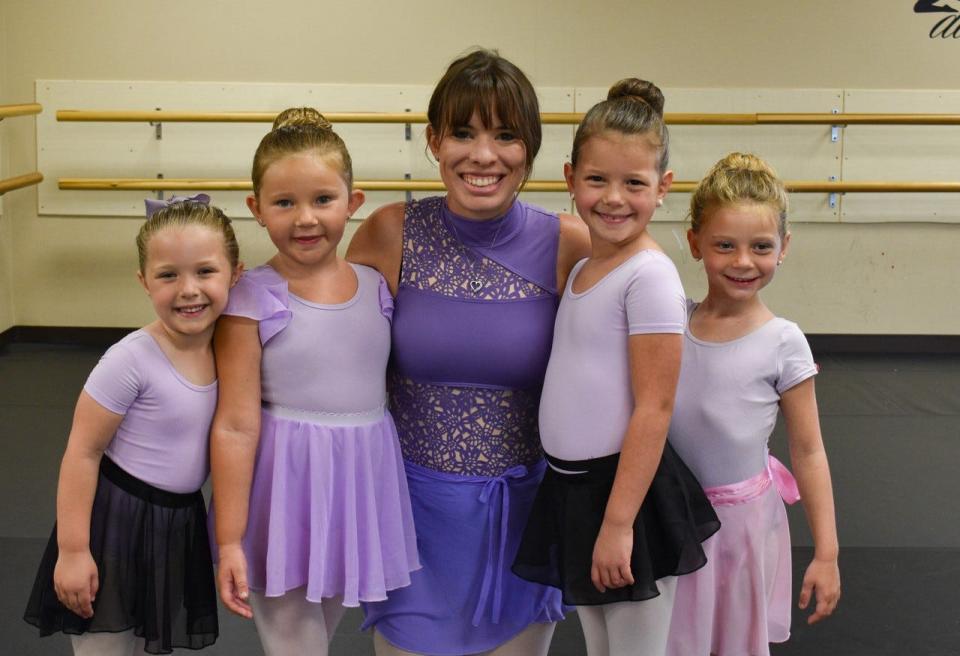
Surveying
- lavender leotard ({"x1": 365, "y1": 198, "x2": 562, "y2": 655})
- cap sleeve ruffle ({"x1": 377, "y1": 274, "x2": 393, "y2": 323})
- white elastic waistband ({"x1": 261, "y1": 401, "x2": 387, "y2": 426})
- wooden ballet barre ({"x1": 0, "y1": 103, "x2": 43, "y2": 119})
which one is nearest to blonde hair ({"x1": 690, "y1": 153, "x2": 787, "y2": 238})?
lavender leotard ({"x1": 365, "y1": 198, "x2": 562, "y2": 655})

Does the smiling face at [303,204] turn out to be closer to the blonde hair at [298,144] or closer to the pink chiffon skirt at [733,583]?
the blonde hair at [298,144]

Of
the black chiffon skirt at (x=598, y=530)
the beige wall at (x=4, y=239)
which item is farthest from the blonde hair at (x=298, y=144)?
the beige wall at (x=4, y=239)

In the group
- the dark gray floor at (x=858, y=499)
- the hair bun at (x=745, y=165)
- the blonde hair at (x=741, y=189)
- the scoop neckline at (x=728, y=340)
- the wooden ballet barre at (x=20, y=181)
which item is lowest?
the dark gray floor at (x=858, y=499)

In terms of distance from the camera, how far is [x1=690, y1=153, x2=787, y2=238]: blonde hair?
1.86 meters

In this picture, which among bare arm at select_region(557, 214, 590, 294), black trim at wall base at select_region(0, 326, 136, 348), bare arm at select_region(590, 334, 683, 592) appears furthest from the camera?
black trim at wall base at select_region(0, 326, 136, 348)

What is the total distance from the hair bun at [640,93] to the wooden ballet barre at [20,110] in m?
3.93

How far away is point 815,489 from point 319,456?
2.71 ft

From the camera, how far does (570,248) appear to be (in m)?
1.85

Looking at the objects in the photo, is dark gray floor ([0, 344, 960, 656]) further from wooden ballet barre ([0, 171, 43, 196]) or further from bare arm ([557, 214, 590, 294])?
bare arm ([557, 214, 590, 294])

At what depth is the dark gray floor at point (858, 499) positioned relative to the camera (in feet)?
9.04

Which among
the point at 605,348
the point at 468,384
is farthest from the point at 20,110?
the point at 605,348

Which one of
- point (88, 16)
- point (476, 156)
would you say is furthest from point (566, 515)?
point (88, 16)

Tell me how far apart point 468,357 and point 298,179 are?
0.39 metres

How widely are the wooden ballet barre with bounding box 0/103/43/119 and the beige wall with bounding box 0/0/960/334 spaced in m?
0.44
